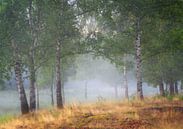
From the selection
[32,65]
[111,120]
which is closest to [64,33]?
[32,65]

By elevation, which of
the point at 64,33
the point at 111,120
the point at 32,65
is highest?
the point at 64,33

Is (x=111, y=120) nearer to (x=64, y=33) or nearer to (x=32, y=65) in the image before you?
(x=32, y=65)

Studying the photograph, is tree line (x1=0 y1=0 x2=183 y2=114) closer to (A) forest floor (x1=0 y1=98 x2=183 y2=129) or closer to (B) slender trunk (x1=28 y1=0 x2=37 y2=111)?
(B) slender trunk (x1=28 y1=0 x2=37 y2=111)

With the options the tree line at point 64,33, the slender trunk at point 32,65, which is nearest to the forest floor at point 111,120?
the slender trunk at point 32,65

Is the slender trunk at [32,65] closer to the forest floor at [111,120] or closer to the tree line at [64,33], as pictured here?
the tree line at [64,33]

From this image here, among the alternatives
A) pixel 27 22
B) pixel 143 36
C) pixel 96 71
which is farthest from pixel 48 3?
pixel 96 71

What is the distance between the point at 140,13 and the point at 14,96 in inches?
1844

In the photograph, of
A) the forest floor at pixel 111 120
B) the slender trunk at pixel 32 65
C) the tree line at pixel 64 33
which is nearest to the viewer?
the forest floor at pixel 111 120

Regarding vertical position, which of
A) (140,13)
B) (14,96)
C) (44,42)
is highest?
(140,13)

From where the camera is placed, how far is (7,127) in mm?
16531

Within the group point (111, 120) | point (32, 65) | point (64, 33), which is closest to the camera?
point (111, 120)

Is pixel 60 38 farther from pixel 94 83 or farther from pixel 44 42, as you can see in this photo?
pixel 94 83

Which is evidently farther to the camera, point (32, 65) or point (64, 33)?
point (64, 33)

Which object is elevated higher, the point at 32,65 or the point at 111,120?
the point at 32,65
